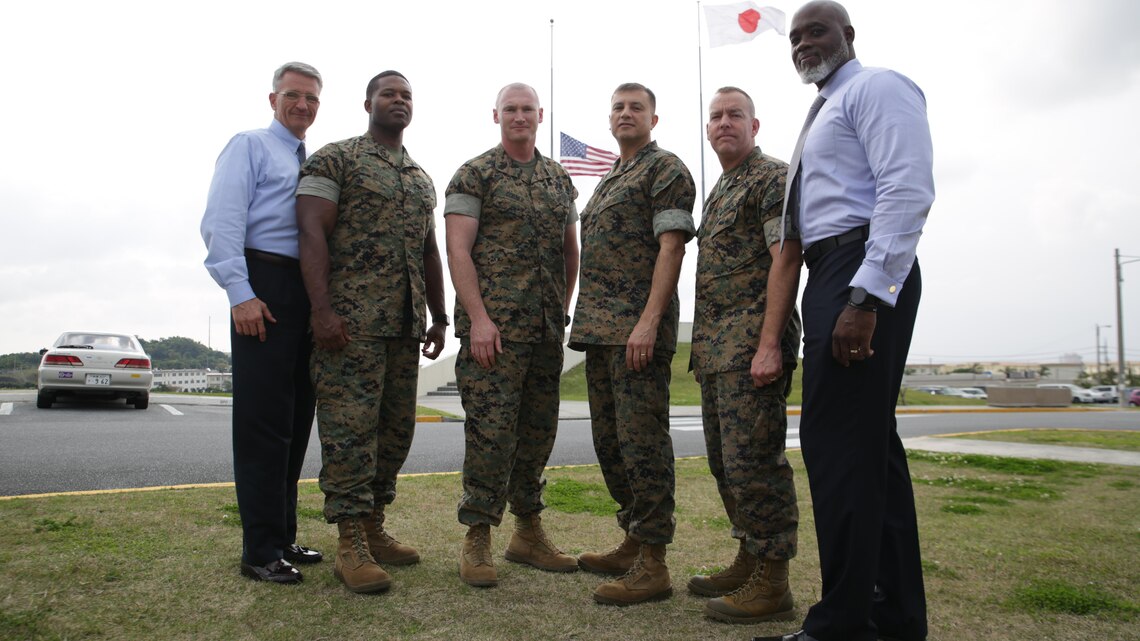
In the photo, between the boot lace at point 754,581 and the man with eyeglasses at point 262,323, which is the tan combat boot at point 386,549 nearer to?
the man with eyeglasses at point 262,323

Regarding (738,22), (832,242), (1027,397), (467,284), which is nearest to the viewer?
(832,242)

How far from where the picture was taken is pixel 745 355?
2605mm

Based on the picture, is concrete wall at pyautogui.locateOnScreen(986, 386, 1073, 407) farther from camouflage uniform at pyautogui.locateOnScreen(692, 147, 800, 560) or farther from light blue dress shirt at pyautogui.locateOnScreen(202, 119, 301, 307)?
light blue dress shirt at pyautogui.locateOnScreen(202, 119, 301, 307)

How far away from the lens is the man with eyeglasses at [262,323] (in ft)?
9.18

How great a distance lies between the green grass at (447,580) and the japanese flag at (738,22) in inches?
542

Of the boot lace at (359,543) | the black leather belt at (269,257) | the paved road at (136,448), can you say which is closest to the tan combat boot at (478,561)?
the boot lace at (359,543)

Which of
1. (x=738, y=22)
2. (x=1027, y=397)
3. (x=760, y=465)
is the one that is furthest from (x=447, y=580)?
(x=1027, y=397)

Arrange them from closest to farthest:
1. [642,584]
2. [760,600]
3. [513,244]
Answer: [760,600] → [642,584] → [513,244]

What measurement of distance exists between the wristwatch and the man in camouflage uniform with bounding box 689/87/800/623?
489 millimetres

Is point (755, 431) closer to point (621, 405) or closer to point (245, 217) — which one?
point (621, 405)

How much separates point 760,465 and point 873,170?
106cm

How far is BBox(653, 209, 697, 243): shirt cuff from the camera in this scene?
2.87 metres

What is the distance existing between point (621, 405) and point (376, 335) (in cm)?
103

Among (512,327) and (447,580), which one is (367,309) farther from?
(447,580)
